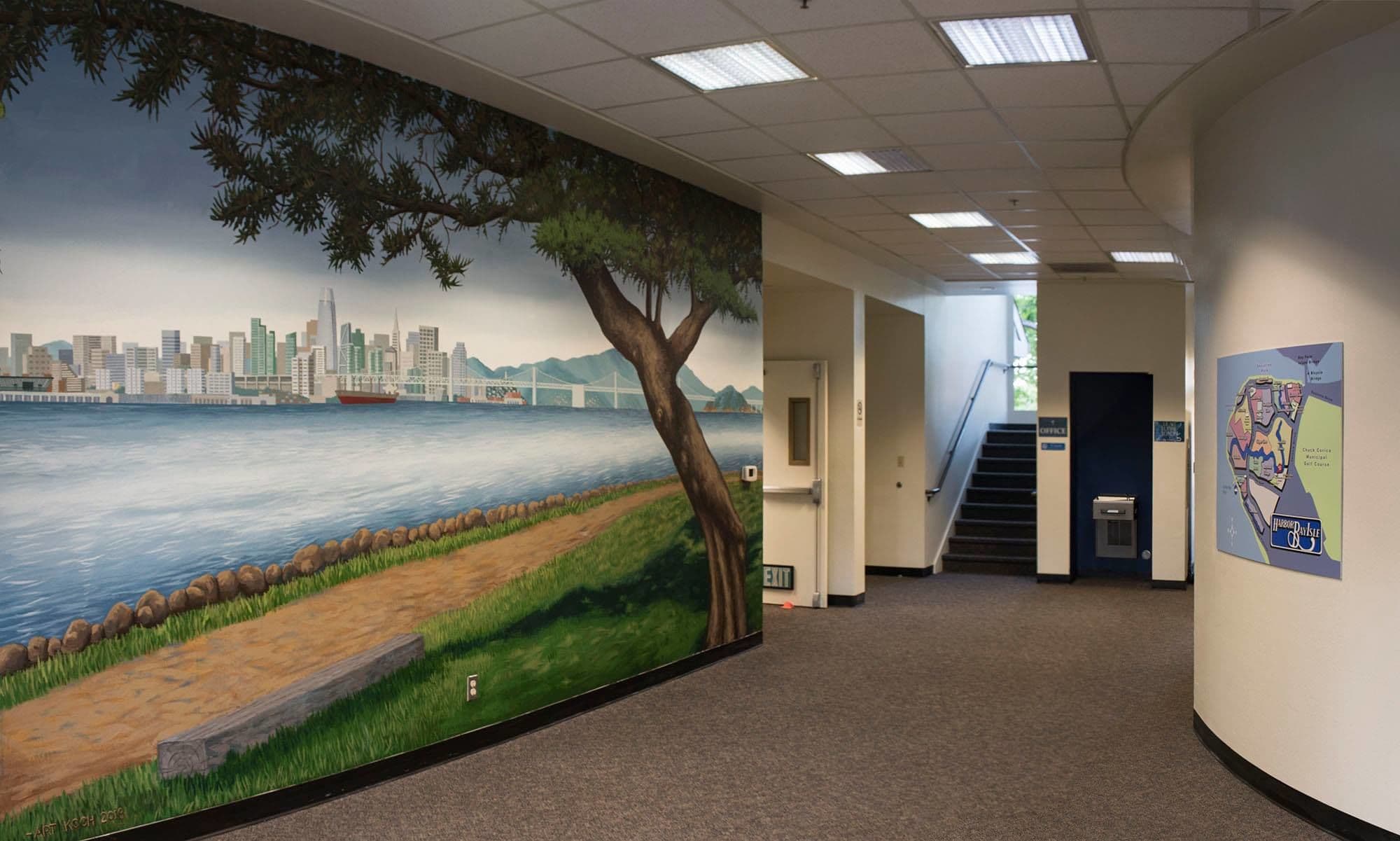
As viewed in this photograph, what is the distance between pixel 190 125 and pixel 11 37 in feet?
2.05

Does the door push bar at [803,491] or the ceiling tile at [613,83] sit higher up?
the ceiling tile at [613,83]

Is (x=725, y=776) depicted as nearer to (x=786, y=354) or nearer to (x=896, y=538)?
(x=786, y=354)

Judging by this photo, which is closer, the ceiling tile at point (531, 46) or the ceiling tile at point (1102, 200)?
the ceiling tile at point (531, 46)

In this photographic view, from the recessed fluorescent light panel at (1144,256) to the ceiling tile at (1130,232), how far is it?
0.70 m

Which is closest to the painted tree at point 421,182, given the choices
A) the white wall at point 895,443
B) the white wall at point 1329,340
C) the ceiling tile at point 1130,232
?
the ceiling tile at point 1130,232

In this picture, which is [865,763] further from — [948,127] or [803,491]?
[803,491]

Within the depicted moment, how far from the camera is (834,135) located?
5766mm

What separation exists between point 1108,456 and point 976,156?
21.5 feet

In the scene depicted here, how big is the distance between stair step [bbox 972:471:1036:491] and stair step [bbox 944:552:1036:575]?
1511 millimetres

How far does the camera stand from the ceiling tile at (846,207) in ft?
24.3

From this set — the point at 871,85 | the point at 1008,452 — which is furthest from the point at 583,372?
the point at 1008,452

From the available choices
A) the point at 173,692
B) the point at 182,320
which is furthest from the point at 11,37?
the point at 173,692

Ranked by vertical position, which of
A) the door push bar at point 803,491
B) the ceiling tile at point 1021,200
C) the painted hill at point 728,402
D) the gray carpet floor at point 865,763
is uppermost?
the ceiling tile at point 1021,200

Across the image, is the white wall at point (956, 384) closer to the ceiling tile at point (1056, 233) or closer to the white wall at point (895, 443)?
the white wall at point (895, 443)
